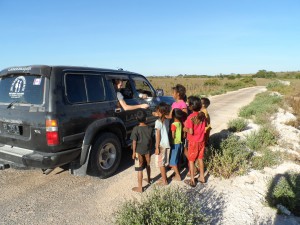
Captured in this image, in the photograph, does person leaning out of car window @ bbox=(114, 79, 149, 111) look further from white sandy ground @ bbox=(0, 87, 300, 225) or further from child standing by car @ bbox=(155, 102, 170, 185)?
white sandy ground @ bbox=(0, 87, 300, 225)

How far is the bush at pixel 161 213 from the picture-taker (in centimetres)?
274

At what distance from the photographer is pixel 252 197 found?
4.08 meters

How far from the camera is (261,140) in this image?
6.80 m

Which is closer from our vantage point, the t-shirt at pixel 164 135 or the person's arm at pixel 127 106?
the t-shirt at pixel 164 135

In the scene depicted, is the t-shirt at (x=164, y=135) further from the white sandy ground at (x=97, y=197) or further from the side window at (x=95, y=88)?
the side window at (x=95, y=88)

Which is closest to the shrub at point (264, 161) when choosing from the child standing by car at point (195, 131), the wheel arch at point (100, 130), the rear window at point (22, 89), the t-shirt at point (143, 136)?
the child standing by car at point (195, 131)

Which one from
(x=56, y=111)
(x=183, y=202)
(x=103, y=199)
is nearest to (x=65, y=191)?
(x=103, y=199)

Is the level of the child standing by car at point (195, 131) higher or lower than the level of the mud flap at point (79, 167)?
higher

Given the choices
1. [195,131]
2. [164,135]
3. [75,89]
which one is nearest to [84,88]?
[75,89]

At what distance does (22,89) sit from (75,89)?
85 cm

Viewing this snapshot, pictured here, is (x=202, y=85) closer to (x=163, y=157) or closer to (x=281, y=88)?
(x=281, y=88)

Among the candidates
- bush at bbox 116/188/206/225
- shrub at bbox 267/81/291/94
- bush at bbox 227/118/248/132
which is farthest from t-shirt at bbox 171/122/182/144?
shrub at bbox 267/81/291/94

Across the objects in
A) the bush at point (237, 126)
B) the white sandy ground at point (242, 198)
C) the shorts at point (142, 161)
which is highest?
the shorts at point (142, 161)

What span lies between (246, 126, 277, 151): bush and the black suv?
3544mm
